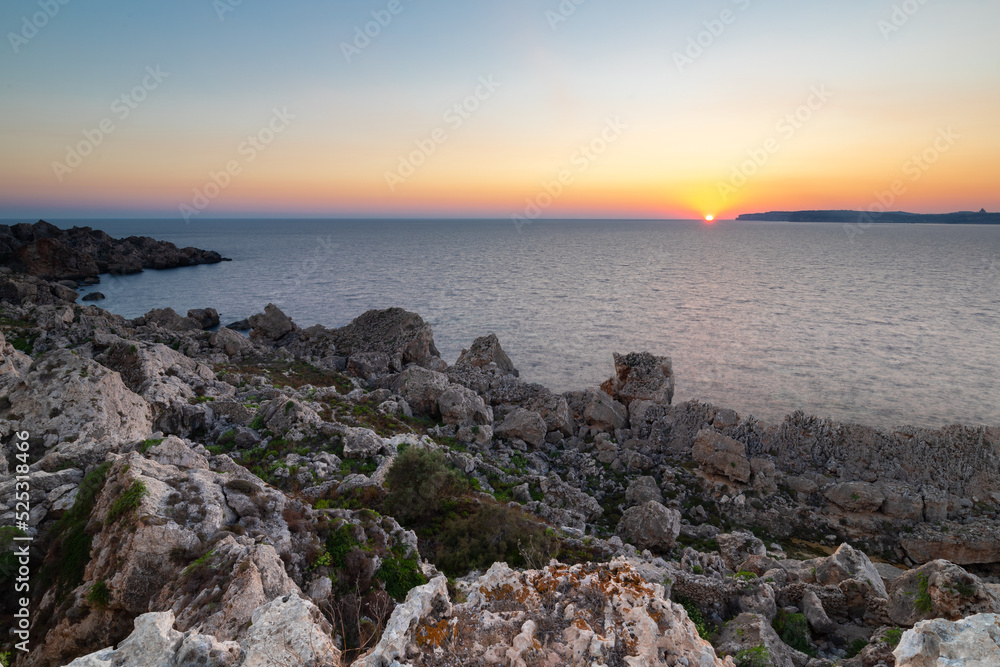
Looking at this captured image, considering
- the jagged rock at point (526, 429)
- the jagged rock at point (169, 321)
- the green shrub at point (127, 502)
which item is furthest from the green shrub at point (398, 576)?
the jagged rock at point (169, 321)

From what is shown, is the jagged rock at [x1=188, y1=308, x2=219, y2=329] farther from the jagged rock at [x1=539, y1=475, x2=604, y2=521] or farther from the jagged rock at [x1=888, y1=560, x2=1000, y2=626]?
the jagged rock at [x1=888, y1=560, x2=1000, y2=626]

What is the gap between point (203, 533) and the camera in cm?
696

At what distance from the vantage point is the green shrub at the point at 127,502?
6.84 m

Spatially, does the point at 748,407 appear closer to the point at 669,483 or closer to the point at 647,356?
the point at 647,356

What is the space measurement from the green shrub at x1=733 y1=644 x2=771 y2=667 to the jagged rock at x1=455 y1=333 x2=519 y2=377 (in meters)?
23.6

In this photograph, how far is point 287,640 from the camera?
4477 millimetres

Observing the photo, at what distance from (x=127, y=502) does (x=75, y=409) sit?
5861 millimetres

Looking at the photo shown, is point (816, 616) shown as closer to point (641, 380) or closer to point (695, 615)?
point (695, 615)

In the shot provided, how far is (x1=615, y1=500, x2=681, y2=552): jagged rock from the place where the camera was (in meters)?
14.7

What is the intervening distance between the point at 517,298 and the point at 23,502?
5426cm

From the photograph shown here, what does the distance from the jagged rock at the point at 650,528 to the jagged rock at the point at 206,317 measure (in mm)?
44410

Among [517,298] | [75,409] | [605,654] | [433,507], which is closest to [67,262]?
[517,298]

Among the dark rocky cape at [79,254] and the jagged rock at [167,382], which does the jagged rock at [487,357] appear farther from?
the dark rocky cape at [79,254]

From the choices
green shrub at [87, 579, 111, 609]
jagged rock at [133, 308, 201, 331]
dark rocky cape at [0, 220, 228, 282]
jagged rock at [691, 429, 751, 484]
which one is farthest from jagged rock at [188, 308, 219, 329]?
green shrub at [87, 579, 111, 609]
